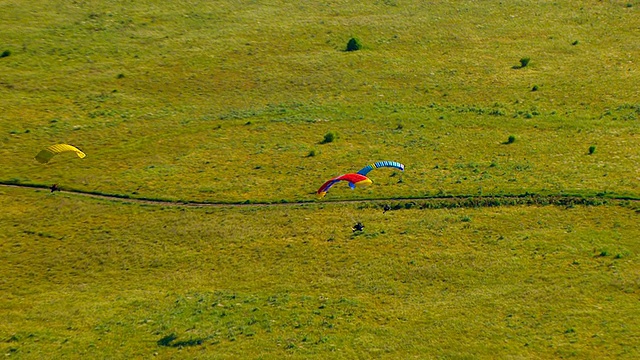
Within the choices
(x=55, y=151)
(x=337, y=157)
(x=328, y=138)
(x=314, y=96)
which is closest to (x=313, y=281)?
(x=337, y=157)

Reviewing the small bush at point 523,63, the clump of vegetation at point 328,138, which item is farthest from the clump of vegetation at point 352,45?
the clump of vegetation at point 328,138

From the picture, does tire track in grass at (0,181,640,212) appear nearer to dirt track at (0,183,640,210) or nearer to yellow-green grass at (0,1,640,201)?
dirt track at (0,183,640,210)

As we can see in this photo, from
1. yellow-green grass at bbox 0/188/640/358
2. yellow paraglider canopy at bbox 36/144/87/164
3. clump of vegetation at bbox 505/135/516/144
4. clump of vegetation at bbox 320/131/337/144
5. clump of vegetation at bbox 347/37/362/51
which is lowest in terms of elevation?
yellow-green grass at bbox 0/188/640/358

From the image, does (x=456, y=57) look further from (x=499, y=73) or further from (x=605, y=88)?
(x=605, y=88)

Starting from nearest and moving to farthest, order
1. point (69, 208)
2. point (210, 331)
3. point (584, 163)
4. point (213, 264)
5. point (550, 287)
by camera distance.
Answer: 1. point (210, 331)
2. point (550, 287)
3. point (213, 264)
4. point (69, 208)
5. point (584, 163)

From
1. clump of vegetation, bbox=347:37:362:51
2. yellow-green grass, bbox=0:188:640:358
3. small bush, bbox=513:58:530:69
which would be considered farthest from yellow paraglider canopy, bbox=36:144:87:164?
→ small bush, bbox=513:58:530:69

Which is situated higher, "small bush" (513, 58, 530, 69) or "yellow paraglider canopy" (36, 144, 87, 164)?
"small bush" (513, 58, 530, 69)

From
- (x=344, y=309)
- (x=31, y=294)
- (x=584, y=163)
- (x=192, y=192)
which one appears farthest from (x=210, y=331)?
(x=584, y=163)
